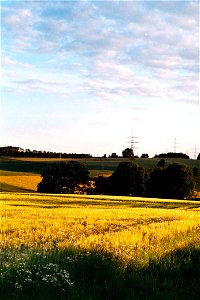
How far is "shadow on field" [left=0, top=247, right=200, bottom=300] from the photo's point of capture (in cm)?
829

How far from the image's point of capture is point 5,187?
4031 inches

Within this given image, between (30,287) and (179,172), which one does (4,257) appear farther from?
(179,172)

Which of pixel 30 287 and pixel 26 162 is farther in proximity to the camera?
pixel 26 162

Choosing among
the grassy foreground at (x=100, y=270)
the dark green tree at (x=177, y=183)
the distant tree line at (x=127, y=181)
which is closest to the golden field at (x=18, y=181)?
the distant tree line at (x=127, y=181)

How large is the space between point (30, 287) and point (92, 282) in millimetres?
1283

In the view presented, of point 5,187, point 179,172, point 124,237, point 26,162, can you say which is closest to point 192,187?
point 179,172

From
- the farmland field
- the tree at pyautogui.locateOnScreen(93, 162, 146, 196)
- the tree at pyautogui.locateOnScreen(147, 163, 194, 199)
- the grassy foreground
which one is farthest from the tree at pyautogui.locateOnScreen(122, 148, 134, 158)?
the grassy foreground

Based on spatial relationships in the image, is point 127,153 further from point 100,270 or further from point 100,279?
point 100,279

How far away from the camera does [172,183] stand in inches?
3871

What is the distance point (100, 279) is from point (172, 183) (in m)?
90.3

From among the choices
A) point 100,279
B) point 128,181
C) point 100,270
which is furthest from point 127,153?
point 100,279

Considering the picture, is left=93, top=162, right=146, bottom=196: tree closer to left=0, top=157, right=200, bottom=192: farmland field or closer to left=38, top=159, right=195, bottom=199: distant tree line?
left=38, top=159, right=195, bottom=199: distant tree line

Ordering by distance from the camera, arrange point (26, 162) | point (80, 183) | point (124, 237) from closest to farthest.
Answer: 1. point (124, 237)
2. point (80, 183)
3. point (26, 162)

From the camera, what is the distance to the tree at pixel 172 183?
98.3 metres
